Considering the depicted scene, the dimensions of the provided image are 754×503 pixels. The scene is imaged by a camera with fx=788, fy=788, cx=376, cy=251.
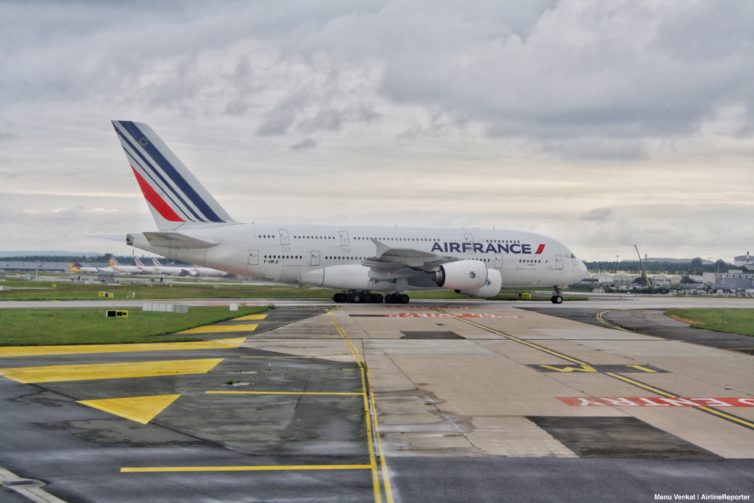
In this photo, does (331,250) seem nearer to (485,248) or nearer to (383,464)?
(485,248)

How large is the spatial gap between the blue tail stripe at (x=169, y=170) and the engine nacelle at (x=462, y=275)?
1524 cm

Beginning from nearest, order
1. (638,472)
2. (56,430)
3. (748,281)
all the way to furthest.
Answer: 1. (638,472)
2. (56,430)
3. (748,281)

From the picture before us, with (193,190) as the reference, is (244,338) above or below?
below

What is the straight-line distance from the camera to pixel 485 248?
5488 cm

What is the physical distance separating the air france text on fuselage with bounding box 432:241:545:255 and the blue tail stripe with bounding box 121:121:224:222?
1563cm

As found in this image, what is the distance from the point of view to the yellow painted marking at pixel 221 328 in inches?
1150

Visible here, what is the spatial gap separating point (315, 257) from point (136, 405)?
3607cm

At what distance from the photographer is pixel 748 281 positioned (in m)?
138

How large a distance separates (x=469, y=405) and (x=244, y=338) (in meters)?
13.7

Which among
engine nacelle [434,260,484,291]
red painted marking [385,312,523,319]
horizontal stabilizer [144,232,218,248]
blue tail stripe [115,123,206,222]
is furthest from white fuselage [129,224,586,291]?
red painted marking [385,312,523,319]

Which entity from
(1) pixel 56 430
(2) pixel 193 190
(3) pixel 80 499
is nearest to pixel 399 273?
(2) pixel 193 190

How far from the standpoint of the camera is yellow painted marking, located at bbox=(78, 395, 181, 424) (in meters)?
13.1

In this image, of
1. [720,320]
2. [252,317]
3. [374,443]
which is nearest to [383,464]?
[374,443]

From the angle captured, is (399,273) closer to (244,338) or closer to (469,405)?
(244,338)
